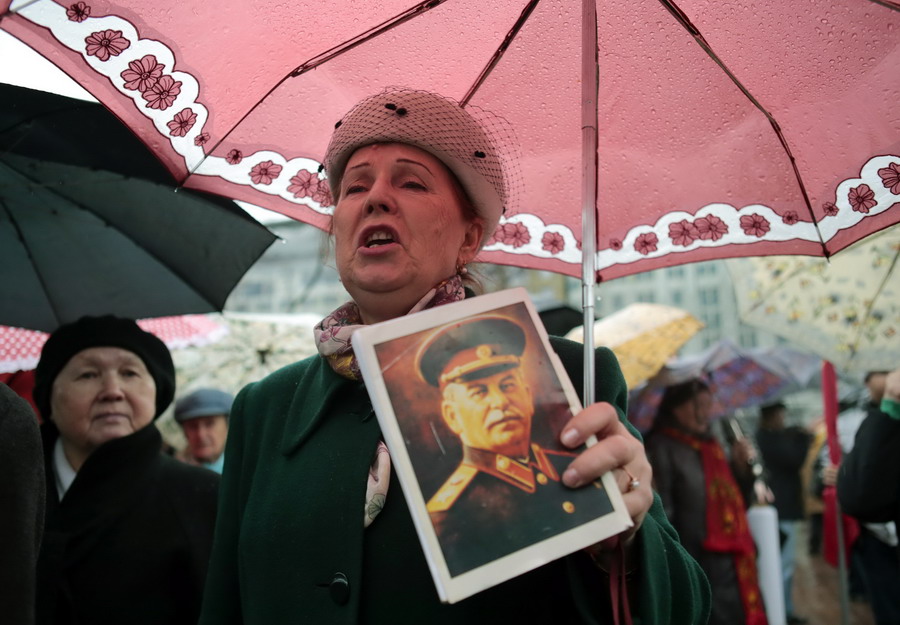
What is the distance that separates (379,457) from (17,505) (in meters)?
0.68

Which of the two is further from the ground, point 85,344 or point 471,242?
point 85,344

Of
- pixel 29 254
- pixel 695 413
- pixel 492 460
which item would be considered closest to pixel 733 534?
pixel 695 413

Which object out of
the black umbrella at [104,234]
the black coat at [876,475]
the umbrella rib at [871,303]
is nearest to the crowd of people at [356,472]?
the black umbrella at [104,234]

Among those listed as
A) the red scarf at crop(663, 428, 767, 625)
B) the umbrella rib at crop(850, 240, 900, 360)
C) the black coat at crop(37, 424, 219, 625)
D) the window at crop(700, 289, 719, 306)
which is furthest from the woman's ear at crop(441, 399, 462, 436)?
the window at crop(700, 289, 719, 306)

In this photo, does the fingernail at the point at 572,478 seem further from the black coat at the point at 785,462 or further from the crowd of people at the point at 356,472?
the black coat at the point at 785,462

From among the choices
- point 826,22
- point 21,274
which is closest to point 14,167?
point 21,274

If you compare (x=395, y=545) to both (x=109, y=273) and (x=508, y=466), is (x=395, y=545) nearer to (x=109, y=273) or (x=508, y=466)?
(x=508, y=466)

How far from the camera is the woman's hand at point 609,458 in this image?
1.24 metres

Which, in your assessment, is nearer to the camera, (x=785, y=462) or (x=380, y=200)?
(x=380, y=200)

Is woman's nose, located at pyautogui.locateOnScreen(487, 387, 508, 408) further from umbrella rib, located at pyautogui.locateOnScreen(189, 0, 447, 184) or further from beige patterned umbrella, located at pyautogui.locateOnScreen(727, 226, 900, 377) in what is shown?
beige patterned umbrella, located at pyautogui.locateOnScreen(727, 226, 900, 377)

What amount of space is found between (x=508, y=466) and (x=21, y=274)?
9.05ft

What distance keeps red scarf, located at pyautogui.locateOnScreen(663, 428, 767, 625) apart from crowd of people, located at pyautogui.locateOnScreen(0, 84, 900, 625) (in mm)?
3555

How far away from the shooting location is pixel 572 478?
48.5 inches

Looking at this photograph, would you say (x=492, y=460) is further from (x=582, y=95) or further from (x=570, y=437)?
(x=582, y=95)
